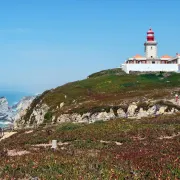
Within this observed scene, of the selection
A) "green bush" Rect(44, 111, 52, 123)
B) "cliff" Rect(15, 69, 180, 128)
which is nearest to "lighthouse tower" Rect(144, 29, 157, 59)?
"cliff" Rect(15, 69, 180, 128)

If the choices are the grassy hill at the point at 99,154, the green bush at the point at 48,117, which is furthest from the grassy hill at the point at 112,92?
the grassy hill at the point at 99,154

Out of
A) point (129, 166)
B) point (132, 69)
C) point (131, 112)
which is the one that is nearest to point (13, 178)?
point (129, 166)

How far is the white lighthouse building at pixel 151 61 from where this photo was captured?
111 metres

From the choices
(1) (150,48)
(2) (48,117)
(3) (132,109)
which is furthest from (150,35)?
(3) (132,109)

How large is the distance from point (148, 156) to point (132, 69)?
315 ft

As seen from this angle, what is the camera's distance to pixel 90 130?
34438 millimetres

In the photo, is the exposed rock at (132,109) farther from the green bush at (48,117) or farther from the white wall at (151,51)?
the white wall at (151,51)

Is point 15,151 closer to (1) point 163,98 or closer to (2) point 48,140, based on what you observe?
(2) point 48,140

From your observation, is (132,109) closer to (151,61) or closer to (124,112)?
(124,112)

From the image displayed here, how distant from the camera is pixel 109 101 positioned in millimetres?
74938

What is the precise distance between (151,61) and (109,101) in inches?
1909

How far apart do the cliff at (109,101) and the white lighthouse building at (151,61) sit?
6.31 metres

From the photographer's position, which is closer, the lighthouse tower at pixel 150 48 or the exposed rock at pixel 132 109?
the exposed rock at pixel 132 109

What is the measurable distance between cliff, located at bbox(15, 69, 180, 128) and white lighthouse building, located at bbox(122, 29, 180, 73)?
631 centimetres
